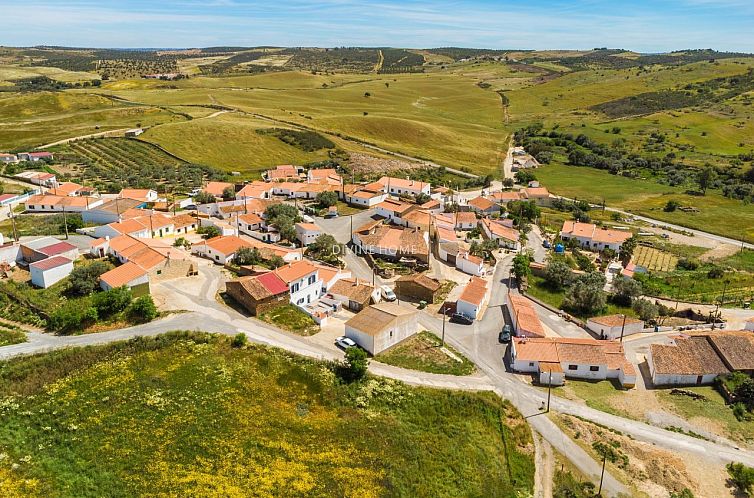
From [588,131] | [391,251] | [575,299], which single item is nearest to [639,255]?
[575,299]

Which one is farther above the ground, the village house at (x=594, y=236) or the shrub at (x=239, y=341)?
the shrub at (x=239, y=341)

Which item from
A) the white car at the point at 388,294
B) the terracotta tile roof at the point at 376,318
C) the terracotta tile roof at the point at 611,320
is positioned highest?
the terracotta tile roof at the point at 376,318

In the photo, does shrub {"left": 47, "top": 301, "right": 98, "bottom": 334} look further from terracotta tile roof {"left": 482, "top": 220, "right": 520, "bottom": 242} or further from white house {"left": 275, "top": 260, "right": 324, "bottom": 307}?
terracotta tile roof {"left": 482, "top": 220, "right": 520, "bottom": 242}

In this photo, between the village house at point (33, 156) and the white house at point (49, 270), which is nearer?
the white house at point (49, 270)

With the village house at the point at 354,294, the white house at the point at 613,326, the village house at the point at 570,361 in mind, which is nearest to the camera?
the village house at the point at 570,361

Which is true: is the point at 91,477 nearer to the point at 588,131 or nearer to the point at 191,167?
the point at 191,167

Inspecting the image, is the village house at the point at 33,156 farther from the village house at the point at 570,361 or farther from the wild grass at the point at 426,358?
the village house at the point at 570,361

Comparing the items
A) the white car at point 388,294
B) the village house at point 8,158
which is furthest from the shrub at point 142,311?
the village house at point 8,158

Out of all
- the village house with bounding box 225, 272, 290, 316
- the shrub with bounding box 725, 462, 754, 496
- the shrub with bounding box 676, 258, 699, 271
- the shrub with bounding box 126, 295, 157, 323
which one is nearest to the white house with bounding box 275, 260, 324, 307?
the village house with bounding box 225, 272, 290, 316
